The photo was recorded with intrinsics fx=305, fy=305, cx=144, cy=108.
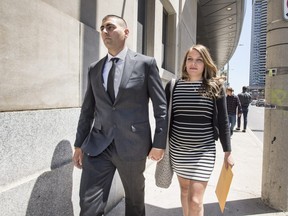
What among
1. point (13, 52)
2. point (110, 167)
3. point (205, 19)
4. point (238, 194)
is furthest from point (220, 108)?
point (205, 19)

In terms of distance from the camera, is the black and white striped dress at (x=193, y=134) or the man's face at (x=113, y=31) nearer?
the man's face at (x=113, y=31)

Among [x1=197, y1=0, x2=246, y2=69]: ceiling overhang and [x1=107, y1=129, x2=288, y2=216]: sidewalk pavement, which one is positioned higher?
[x1=197, y1=0, x2=246, y2=69]: ceiling overhang

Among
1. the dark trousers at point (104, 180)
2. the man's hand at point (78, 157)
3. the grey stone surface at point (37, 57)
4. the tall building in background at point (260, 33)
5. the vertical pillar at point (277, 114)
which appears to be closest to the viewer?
the grey stone surface at point (37, 57)

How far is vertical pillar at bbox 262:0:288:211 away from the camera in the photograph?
3.74m

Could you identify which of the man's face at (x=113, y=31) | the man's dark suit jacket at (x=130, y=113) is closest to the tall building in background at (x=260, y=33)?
the man's dark suit jacket at (x=130, y=113)

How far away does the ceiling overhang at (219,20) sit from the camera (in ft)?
53.6

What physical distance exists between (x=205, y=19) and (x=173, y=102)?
17.8 meters

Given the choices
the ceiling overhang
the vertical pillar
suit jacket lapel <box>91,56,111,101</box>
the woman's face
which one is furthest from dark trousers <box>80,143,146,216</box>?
the ceiling overhang

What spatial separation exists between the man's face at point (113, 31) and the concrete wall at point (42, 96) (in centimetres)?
50

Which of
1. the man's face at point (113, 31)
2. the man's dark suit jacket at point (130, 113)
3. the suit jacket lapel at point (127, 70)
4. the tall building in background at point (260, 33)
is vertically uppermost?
the tall building in background at point (260, 33)

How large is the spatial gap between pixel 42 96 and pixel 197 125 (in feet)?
4.37

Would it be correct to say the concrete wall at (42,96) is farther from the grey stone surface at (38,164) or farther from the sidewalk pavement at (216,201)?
the sidewalk pavement at (216,201)

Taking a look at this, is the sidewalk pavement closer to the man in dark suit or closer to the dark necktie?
the man in dark suit

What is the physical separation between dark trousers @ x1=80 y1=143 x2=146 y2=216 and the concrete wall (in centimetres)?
38
